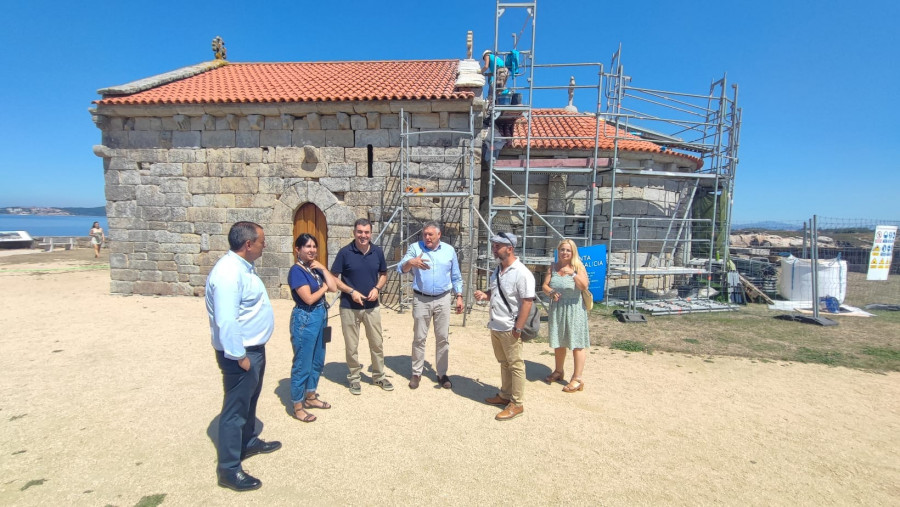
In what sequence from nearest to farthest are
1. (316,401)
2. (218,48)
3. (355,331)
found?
(316,401)
(355,331)
(218,48)

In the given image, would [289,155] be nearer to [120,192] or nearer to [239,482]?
[120,192]

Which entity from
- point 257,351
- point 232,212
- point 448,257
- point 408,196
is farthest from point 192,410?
point 232,212


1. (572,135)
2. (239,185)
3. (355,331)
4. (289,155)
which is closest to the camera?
(355,331)

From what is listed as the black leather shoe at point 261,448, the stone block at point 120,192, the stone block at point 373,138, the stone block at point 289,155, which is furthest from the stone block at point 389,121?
the black leather shoe at point 261,448

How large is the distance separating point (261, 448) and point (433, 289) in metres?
2.11

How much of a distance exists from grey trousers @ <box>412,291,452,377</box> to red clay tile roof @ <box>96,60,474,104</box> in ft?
16.5

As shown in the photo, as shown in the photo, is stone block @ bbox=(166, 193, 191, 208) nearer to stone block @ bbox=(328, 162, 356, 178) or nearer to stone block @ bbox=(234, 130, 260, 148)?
stone block @ bbox=(234, 130, 260, 148)

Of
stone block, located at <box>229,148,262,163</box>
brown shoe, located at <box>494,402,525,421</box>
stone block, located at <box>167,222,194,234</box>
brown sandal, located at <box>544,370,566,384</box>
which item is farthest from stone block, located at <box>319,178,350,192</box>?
brown shoe, located at <box>494,402,525,421</box>

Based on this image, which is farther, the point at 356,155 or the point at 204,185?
the point at 204,185

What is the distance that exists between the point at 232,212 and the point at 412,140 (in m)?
4.32

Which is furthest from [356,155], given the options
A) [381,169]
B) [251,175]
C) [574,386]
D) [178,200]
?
[574,386]

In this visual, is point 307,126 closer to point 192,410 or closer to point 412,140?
point 412,140

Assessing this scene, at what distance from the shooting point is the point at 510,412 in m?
3.88

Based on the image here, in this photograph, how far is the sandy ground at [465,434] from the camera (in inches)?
114
